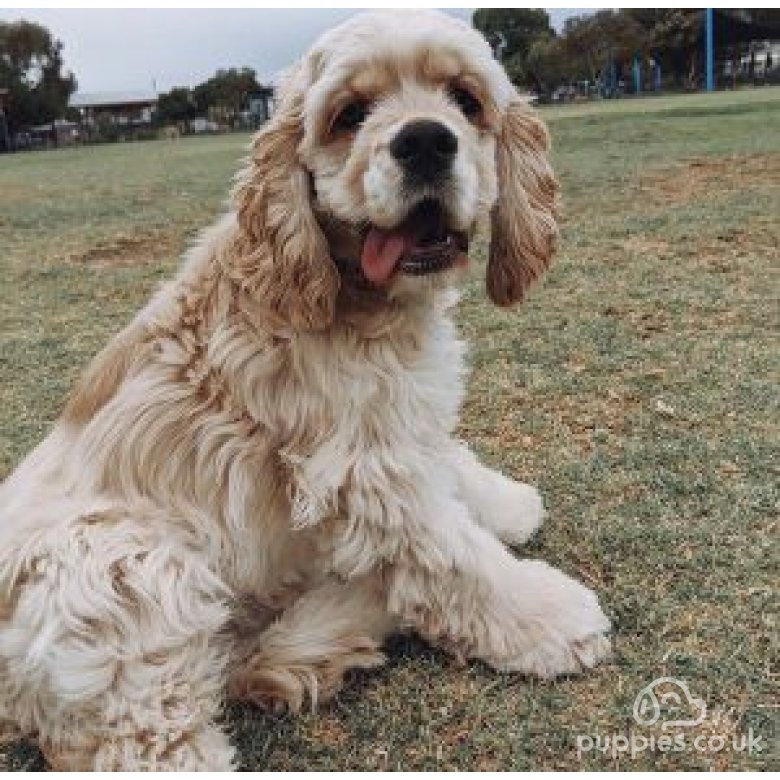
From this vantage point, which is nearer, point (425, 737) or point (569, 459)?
point (425, 737)

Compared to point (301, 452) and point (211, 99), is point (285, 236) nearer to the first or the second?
point (301, 452)

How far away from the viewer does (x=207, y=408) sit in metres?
2.69

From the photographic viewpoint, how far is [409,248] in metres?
2.62

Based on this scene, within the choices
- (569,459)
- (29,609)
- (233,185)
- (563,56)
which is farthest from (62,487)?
(563,56)

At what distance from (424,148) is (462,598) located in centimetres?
115

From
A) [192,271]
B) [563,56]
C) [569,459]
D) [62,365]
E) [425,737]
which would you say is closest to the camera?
[425,737]

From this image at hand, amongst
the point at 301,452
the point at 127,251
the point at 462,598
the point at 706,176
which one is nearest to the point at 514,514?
the point at 462,598

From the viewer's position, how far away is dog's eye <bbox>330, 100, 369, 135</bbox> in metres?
2.60

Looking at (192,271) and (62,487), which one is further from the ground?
(192,271)

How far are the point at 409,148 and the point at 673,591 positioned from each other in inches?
58.0

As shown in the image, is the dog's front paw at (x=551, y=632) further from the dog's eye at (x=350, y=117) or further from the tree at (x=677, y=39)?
the tree at (x=677, y=39)

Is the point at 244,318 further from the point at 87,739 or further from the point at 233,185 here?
the point at 87,739

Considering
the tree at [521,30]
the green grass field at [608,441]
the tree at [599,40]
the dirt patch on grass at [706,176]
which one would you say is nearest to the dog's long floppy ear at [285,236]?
the green grass field at [608,441]

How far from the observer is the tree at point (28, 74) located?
56338 mm
